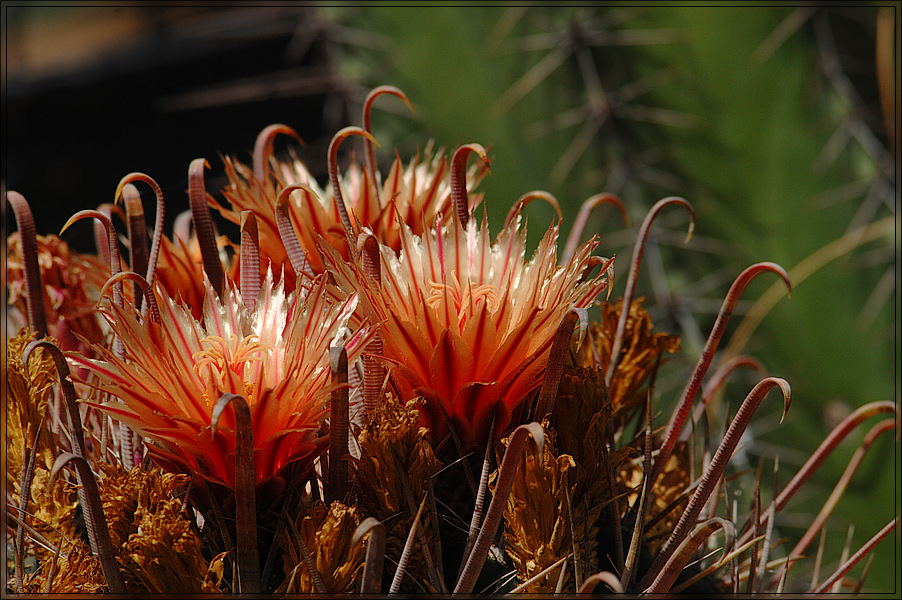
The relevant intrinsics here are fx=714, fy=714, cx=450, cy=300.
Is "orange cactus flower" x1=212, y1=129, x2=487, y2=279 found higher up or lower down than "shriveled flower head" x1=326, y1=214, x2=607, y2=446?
higher up

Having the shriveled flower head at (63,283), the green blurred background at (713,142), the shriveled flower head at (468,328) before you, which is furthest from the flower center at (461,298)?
the green blurred background at (713,142)

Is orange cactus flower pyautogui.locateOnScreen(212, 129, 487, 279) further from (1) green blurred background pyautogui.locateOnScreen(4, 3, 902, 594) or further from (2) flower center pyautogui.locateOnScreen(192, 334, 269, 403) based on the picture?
(1) green blurred background pyautogui.locateOnScreen(4, 3, 902, 594)

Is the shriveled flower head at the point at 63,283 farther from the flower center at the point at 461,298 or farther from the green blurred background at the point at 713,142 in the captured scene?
the green blurred background at the point at 713,142

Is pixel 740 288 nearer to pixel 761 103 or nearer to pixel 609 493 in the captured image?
pixel 609 493

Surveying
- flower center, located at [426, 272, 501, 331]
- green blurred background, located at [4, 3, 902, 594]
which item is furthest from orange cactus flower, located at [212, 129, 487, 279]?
green blurred background, located at [4, 3, 902, 594]

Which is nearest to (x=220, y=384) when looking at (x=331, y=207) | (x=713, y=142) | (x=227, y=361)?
(x=227, y=361)

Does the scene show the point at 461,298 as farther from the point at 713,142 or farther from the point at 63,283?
the point at 713,142

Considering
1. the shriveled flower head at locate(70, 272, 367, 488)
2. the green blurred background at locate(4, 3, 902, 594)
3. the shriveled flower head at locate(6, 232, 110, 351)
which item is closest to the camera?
the shriveled flower head at locate(70, 272, 367, 488)
